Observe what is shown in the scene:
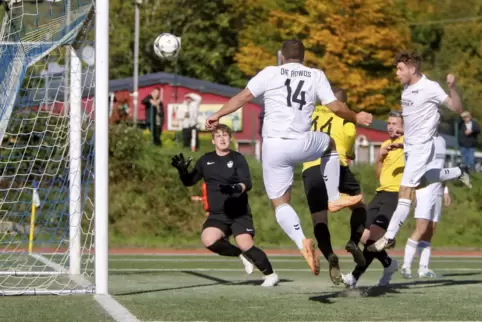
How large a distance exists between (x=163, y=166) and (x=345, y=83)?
21.2 m

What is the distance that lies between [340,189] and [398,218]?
90cm

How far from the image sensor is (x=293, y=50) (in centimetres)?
1062

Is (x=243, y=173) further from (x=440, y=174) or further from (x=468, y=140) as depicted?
(x=468, y=140)

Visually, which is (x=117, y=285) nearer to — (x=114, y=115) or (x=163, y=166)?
(x=163, y=166)

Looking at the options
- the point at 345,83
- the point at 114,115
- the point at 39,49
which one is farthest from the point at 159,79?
the point at 39,49

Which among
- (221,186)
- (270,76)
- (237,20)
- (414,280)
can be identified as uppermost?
(237,20)

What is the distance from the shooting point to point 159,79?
152 ft

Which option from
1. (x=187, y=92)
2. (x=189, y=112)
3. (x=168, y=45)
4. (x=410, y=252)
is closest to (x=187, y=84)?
(x=187, y=92)

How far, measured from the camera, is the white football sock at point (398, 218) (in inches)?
462

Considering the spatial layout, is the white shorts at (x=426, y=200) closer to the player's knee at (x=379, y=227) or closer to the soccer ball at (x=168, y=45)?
the player's knee at (x=379, y=227)

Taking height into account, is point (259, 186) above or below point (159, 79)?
below

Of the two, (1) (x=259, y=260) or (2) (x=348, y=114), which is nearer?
(2) (x=348, y=114)

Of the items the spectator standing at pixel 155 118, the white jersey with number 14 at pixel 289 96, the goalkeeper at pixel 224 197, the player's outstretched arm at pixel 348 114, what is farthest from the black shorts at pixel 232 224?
the spectator standing at pixel 155 118

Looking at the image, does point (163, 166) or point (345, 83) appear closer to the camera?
point (163, 166)
